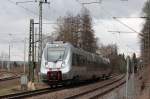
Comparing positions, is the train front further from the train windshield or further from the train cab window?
the train cab window

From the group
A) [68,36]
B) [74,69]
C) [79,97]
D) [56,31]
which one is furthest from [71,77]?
[56,31]

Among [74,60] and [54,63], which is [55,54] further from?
[74,60]

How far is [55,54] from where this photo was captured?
128 feet

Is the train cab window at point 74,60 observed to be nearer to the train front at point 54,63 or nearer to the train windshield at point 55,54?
the train front at point 54,63

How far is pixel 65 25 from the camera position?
96250 mm

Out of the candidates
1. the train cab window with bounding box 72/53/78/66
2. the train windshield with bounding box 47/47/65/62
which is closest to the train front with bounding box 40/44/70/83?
the train windshield with bounding box 47/47/65/62

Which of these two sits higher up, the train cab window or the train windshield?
the train windshield

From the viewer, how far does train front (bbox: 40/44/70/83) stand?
126 feet

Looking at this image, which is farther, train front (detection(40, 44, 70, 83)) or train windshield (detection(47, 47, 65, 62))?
train windshield (detection(47, 47, 65, 62))

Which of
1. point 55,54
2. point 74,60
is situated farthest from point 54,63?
point 74,60

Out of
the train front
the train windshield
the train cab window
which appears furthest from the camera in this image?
the train cab window

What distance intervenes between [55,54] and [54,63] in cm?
88

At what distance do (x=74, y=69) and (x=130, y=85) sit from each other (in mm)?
15070

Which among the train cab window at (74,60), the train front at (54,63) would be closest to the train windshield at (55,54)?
the train front at (54,63)
